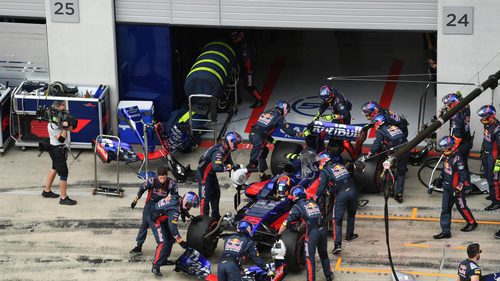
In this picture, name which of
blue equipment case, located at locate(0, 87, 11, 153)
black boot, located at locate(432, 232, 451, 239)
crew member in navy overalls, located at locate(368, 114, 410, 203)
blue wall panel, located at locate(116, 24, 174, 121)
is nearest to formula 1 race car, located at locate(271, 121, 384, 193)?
crew member in navy overalls, located at locate(368, 114, 410, 203)

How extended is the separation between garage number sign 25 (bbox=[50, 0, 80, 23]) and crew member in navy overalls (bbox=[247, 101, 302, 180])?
4755 millimetres

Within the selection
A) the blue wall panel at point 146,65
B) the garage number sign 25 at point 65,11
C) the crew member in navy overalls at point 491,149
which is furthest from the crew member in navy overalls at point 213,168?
the garage number sign 25 at point 65,11

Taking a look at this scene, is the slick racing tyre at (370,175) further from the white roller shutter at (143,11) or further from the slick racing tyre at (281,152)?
the white roller shutter at (143,11)

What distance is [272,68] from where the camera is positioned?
91.9 feet

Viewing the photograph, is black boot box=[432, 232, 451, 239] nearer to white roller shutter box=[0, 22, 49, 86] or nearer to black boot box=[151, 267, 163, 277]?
black boot box=[151, 267, 163, 277]

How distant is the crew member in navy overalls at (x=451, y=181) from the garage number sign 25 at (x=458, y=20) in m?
3.60

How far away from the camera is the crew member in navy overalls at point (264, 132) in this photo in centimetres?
2159

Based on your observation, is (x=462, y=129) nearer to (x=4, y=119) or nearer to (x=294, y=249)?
(x=294, y=249)

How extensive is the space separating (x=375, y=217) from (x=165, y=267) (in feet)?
13.2

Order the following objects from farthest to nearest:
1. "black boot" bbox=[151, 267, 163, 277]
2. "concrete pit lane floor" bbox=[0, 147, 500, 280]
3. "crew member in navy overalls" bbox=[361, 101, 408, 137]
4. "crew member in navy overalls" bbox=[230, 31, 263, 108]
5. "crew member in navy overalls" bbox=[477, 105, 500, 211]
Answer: "crew member in navy overalls" bbox=[230, 31, 263, 108]
"crew member in navy overalls" bbox=[361, 101, 408, 137]
"crew member in navy overalls" bbox=[477, 105, 500, 211]
"concrete pit lane floor" bbox=[0, 147, 500, 280]
"black boot" bbox=[151, 267, 163, 277]

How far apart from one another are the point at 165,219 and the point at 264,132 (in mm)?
3796

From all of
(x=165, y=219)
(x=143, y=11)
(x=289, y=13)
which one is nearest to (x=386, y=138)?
(x=289, y=13)

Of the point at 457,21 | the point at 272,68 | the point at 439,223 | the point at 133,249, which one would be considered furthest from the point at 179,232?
the point at 272,68

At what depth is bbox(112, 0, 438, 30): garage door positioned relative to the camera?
74.6 ft
